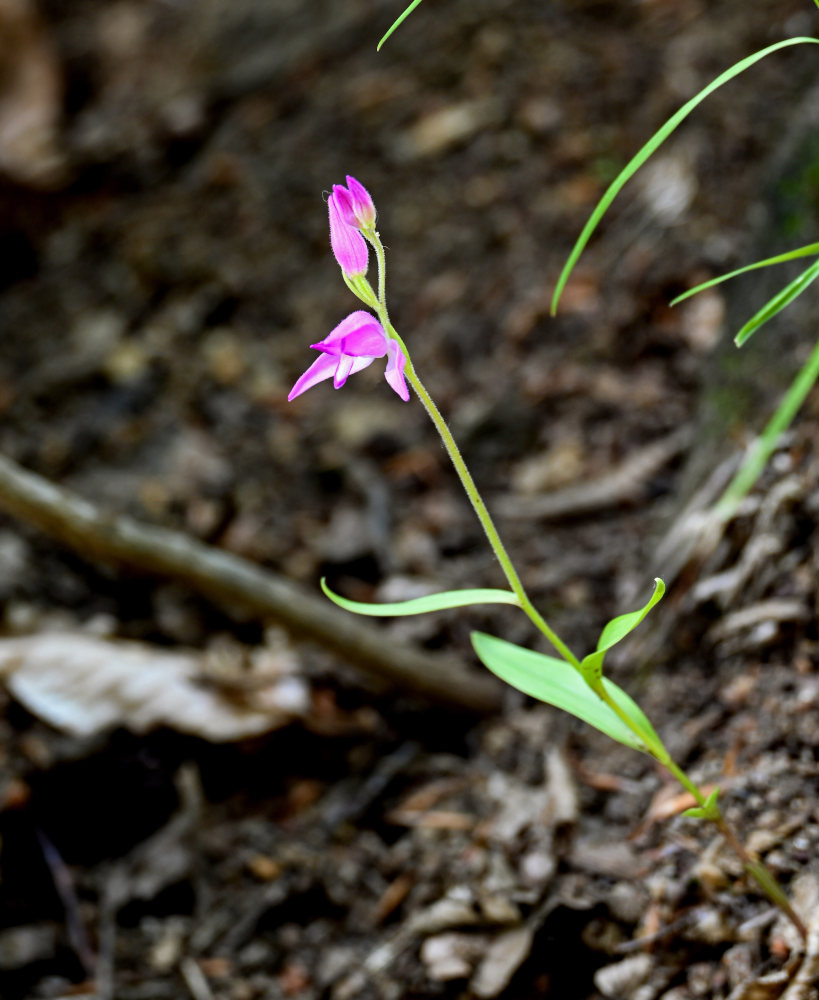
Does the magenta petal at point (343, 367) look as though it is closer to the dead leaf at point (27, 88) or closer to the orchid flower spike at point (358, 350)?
the orchid flower spike at point (358, 350)

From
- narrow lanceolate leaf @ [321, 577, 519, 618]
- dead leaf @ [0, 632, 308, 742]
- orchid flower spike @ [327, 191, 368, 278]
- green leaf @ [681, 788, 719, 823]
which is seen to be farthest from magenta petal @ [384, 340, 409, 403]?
dead leaf @ [0, 632, 308, 742]

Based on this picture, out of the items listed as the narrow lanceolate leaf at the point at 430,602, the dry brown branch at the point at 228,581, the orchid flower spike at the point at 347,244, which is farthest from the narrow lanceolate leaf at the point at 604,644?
the dry brown branch at the point at 228,581

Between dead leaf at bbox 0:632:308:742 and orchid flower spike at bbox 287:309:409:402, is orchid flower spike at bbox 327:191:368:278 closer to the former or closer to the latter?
orchid flower spike at bbox 287:309:409:402

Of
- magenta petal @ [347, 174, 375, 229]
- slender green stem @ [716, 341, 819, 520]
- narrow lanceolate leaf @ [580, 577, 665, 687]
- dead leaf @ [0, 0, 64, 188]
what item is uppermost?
dead leaf @ [0, 0, 64, 188]

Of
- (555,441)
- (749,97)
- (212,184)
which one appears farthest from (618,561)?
(212,184)

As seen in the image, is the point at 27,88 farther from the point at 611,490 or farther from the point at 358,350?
the point at 358,350
